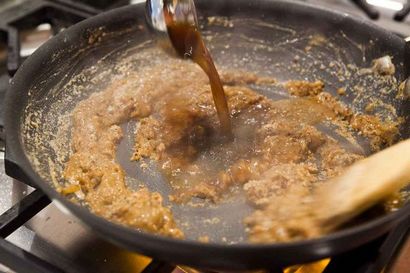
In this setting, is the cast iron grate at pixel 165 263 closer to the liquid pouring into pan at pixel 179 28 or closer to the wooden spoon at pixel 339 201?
the wooden spoon at pixel 339 201

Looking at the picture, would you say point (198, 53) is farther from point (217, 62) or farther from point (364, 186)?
point (364, 186)

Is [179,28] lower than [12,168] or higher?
higher

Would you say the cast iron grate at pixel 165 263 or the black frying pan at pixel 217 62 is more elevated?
the black frying pan at pixel 217 62

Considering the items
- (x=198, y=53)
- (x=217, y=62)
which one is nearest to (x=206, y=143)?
(x=198, y=53)

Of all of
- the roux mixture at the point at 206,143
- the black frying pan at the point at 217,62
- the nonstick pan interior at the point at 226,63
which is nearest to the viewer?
the black frying pan at the point at 217,62

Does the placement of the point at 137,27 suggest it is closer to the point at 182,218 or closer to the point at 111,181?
the point at 111,181

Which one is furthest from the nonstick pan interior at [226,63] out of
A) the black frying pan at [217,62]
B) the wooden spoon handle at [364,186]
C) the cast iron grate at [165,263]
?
the wooden spoon handle at [364,186]

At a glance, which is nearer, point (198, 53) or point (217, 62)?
point (198, 53)

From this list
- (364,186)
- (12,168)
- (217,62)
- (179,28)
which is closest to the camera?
(364,186)

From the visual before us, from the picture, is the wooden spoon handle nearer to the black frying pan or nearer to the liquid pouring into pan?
the black frying pan
